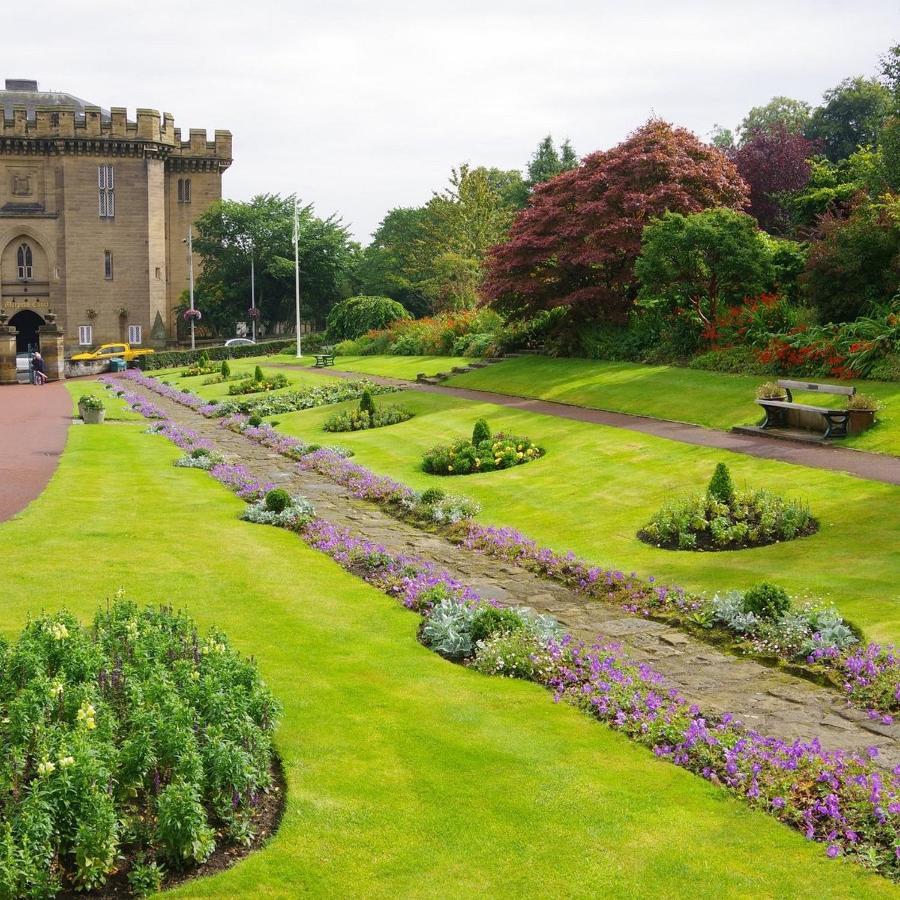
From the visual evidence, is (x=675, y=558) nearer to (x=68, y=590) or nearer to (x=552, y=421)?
(x=68, y=590)

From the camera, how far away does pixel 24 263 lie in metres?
79.3

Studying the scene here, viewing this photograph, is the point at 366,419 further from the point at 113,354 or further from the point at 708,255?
the point at 113,354

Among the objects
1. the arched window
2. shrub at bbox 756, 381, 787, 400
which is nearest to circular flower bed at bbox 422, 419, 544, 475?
shrub at bbox 756, 381, 787, 400

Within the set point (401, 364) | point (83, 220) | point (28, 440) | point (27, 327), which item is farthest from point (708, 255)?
point (27, 327)

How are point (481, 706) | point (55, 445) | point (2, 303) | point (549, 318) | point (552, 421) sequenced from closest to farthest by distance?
point (481, 706), point (552, 421), point (55, 445), point (549, 318), point (2, 303)

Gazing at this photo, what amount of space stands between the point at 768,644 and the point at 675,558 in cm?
349

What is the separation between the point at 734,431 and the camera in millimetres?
20906

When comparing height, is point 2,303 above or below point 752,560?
above

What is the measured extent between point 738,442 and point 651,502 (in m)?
4.17

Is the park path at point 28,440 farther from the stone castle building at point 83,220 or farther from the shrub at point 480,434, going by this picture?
the stone castle building at point 83,220

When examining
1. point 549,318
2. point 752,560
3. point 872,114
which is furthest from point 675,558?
point 872,114

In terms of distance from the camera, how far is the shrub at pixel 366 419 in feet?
94.5

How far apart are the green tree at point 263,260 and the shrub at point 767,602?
71636 mm

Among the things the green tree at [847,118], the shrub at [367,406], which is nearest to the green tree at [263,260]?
the green tree at [847,118]
